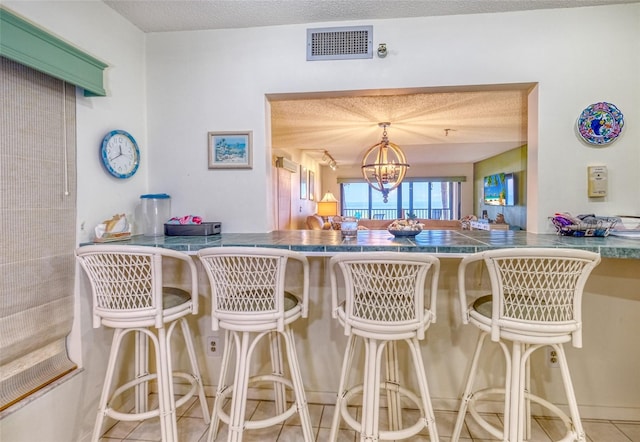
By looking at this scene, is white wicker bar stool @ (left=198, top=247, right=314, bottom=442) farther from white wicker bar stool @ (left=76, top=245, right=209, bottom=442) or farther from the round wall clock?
the round wall clock

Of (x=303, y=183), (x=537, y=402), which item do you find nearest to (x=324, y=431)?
(x=537, y=402)

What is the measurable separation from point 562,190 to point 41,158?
2.62m

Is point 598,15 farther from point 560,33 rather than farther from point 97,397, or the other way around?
point 97,397

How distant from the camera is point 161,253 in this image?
1.44m

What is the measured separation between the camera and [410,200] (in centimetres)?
990

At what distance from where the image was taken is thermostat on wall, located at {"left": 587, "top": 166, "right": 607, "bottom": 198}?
74.0 inches

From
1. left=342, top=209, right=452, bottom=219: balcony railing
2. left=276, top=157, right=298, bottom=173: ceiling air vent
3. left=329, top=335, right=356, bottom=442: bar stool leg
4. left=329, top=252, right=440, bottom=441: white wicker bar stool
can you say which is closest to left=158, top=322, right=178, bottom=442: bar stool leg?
left=329, top=335, right=356, bottom=442: bar stool leg

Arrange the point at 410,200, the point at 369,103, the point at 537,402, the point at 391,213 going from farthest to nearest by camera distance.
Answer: the point at 391,213, the point at 410,200, the point at 369,103, the point at 537,402

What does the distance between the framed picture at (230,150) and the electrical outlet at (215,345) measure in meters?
1.05

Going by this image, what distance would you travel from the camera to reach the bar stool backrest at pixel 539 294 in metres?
1.29

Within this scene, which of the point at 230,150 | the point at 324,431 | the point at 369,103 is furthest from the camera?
the point at 369,103

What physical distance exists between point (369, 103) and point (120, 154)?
7.03 feet

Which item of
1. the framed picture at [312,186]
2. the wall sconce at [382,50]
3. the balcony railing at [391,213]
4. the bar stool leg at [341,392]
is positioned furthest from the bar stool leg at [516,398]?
the balcony railing at [391,213]

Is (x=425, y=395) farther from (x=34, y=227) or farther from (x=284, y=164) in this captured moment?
(x=284, y=164)
